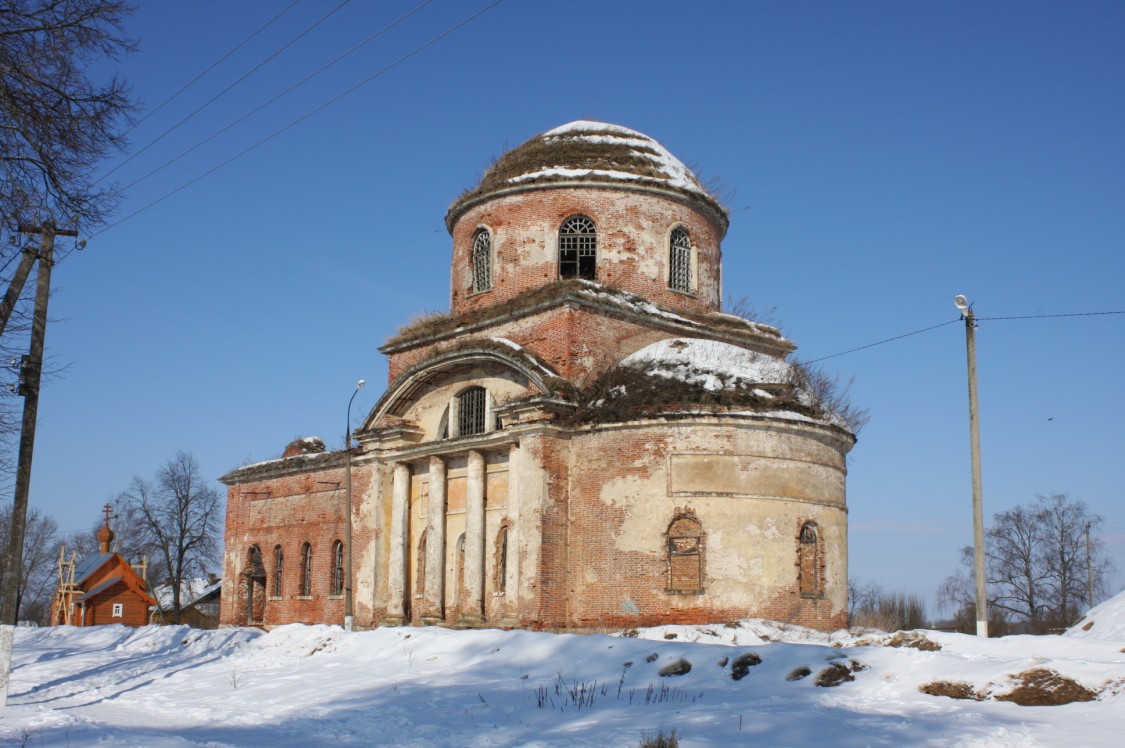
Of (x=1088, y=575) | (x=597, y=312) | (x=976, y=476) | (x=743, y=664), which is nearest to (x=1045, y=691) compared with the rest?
(x=743, y=664)

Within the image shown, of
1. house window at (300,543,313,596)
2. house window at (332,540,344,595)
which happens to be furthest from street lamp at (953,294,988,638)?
house window at (300,543,313,596)

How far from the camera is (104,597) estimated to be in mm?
42656

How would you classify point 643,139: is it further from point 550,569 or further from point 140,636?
point 140,636

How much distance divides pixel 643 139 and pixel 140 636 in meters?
16.2

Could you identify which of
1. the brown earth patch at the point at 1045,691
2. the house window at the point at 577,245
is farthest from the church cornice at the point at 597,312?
the brown earth patch at the point at 1045,691

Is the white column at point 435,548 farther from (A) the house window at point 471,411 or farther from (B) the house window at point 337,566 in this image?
(B) the house window at point 337,566

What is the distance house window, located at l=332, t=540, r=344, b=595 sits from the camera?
27.8 m

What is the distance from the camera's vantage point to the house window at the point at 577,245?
81.2ft

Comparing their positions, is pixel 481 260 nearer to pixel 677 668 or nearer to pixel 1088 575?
pixel 677 668

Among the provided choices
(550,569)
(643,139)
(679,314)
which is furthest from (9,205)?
(643,139)

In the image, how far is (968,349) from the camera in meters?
16.5

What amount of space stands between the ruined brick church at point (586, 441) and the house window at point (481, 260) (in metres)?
0.05

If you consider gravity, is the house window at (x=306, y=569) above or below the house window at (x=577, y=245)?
below

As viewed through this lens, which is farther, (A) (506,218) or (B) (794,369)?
(A) (506,218)
